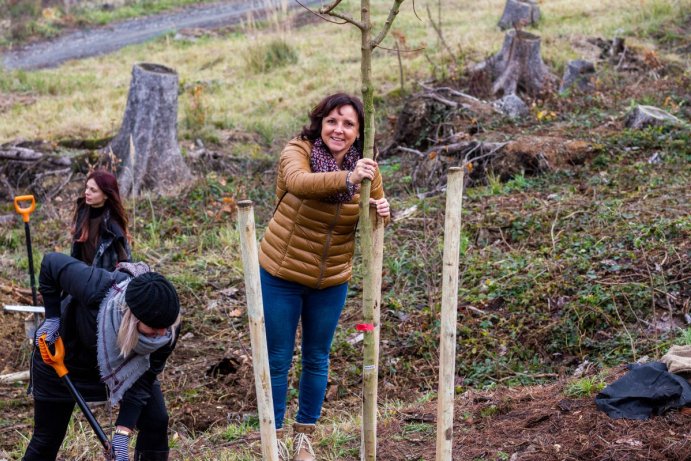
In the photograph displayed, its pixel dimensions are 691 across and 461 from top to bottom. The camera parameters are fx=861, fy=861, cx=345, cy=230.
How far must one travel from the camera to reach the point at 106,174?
4488mm

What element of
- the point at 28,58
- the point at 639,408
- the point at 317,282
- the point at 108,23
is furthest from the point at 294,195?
the point at 108,23

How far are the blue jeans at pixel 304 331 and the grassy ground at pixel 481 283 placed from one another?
1.12 ft

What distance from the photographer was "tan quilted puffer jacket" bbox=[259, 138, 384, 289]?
364 centimetres

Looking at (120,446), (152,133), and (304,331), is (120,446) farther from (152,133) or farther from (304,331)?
(152,133)

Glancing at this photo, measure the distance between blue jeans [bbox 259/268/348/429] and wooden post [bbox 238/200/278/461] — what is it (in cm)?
67

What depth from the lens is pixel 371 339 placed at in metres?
3.24

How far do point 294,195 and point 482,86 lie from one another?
693cm

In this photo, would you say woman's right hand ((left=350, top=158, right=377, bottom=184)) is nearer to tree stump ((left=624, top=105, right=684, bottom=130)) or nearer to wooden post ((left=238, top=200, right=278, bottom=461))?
wooden post ((left=238, top=200, right=278, bottom=461))

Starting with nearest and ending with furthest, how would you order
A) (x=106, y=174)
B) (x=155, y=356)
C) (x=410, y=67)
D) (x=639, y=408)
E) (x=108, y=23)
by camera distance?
1. (x=155, y=356)
2. (x=639, y=408)
3. (x=106, y=174)
4. (x=410, y=67)
5. (x=108, y=23)

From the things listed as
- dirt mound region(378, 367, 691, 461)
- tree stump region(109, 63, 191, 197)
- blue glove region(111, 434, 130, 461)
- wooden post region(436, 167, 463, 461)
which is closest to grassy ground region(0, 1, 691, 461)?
dirt mound region(378, 367, 691, 461)

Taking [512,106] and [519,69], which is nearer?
[512,106]

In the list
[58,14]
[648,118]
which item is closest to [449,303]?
[648,118]

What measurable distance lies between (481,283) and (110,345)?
329 cm

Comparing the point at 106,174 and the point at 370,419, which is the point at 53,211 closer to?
the point at 106,174
